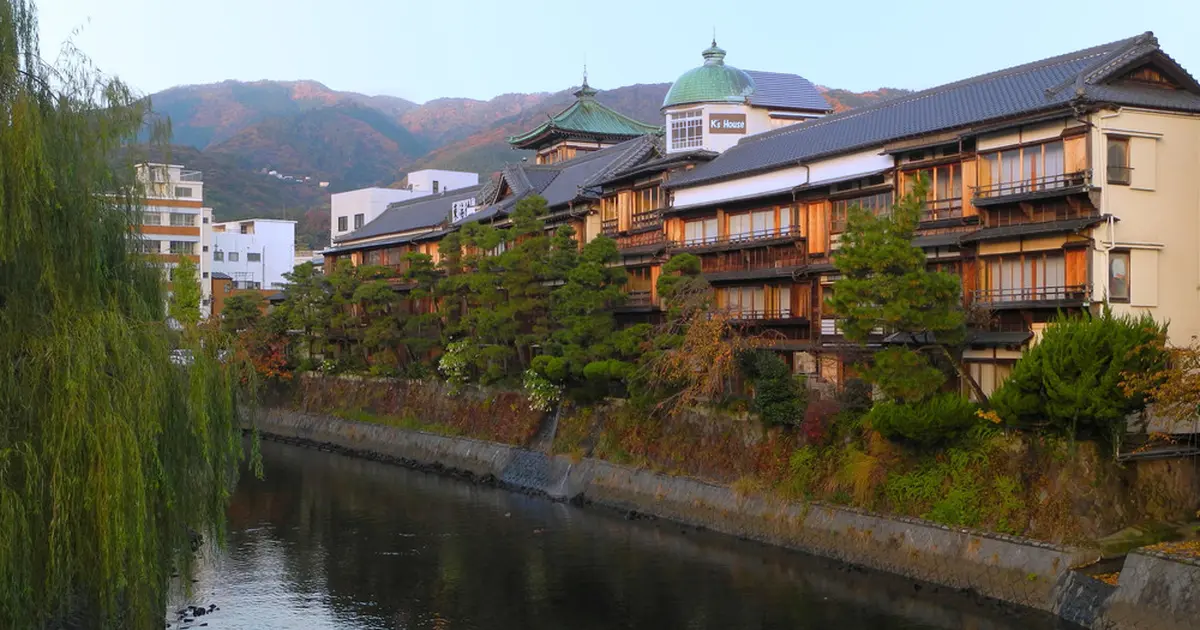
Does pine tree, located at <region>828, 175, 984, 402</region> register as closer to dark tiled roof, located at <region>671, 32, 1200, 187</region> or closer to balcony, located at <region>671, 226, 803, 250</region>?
dark tiled roof, located at <region>671, 32, 1200, 187</region>

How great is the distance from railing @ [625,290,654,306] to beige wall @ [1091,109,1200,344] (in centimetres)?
1905

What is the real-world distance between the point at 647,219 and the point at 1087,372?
76.7ft

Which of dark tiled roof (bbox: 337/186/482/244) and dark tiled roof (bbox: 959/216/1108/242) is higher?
dark tiled roof (bbox: 337/186/482/244)

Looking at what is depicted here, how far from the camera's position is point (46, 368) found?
15.3m

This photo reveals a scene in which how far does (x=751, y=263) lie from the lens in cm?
3872

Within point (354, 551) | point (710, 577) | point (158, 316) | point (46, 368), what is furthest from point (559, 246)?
point (46, 368)

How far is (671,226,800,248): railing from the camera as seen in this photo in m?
36.9

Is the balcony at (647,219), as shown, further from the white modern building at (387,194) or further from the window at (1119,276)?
the white modern building at (387,194)

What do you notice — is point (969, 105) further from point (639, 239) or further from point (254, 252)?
point (254, 252)

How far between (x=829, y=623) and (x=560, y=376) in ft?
59.8

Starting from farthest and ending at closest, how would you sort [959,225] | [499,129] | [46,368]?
[499,129], [959,225], [46,368]

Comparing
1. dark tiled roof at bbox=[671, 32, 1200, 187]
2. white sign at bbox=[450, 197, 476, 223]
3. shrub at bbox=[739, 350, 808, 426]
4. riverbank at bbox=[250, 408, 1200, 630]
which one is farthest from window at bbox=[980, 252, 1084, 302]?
white sign at bbox=[450, 197, 476, 223]

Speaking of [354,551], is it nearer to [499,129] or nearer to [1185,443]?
[1185,443]

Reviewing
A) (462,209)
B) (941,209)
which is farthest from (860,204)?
(462,209)
